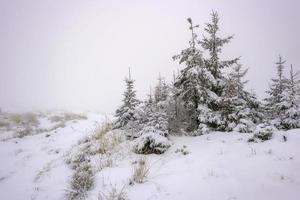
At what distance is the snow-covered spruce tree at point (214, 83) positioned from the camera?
925 cm

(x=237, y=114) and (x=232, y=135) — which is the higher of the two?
(x=237, y=114)

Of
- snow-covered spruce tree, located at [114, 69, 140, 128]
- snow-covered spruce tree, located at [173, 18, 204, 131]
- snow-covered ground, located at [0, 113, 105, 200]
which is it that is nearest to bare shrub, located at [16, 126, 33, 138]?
snow-covered ground, located at [0, 113, 105, 200]

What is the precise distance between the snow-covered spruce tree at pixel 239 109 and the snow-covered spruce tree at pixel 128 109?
4.15 m

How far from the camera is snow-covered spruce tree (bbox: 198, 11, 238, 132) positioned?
30.3 ft

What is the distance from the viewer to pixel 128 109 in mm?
9523

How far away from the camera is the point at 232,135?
800cm

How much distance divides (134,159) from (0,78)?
2871 inches

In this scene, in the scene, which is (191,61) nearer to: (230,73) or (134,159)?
(230,73)

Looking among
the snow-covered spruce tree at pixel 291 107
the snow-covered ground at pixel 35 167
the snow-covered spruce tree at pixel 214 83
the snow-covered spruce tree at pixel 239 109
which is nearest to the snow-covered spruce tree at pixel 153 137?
the snow-covered spruce tree at pixel 214 83

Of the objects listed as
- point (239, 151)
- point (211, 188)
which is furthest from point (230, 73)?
point (211, 188)

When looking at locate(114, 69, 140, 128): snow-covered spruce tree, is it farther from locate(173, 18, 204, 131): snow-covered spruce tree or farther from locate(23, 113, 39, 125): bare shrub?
locate(23, 113, 39, 125): bare shrub

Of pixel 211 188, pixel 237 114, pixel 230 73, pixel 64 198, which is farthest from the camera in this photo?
pixel 230 73

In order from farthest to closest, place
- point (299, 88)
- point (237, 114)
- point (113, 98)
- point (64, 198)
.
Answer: point (113, 98) < point (299, 88) < point (237, 114) < point (64, 198)

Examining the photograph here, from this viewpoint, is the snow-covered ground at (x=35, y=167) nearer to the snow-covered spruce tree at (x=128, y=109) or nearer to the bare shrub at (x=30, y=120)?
the snow-covered spruce tree at (x=128, y=109)
